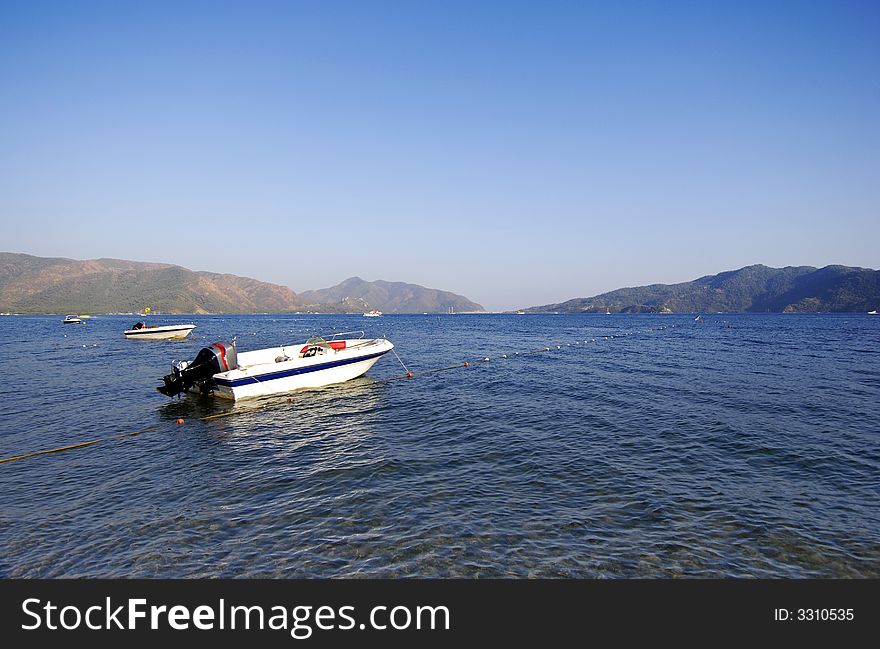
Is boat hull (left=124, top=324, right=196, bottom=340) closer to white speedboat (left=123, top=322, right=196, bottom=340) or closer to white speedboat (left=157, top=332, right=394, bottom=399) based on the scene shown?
white speedboat (left=123, top=322, right=196, bottom=340)

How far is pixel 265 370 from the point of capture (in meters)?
23.8

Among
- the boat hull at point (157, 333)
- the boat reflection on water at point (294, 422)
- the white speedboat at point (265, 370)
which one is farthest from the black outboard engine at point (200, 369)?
the boat hull at point (157, 333)

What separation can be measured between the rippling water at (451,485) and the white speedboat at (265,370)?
3.66 ft

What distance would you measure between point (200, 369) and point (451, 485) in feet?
55.9

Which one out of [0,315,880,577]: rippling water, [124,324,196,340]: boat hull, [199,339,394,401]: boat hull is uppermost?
[124,324,196,340]: boat hull

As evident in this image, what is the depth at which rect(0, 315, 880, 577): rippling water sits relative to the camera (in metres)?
8.50

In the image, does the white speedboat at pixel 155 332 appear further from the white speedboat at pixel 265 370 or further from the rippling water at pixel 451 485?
the white speedboat at pixel 265 370

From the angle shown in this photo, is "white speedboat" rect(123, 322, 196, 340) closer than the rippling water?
No

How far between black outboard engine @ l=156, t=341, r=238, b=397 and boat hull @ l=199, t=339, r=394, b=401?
→ 0.50 m

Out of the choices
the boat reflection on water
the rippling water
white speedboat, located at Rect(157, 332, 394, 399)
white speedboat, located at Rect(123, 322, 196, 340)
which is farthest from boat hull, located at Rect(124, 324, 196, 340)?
the boat reflection on water

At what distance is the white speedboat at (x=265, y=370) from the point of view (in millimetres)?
22984

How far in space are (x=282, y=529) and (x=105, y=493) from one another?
6.03m
